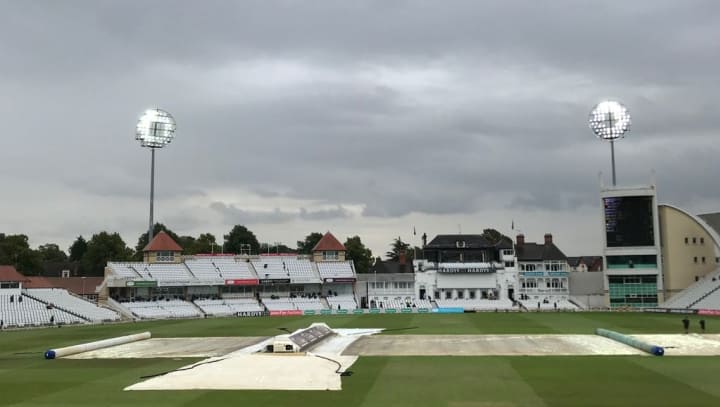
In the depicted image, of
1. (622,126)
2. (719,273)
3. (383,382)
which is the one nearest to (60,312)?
(383,382)

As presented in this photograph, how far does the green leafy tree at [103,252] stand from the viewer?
10381cm

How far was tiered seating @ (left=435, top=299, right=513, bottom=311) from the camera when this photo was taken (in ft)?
251

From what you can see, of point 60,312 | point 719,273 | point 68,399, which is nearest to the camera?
point 68,399

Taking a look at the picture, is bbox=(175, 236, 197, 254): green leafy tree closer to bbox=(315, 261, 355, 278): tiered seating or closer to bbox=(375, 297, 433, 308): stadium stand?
bbox=(315, 261, 355, 278): tiered seating

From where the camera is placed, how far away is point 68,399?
20.7 m

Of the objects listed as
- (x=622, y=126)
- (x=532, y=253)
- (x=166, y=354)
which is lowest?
(x=166, y=354)

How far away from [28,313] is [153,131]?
2651 cm

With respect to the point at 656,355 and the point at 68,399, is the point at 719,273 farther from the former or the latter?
the point at 68,399

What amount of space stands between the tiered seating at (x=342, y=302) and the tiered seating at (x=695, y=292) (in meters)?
36.1

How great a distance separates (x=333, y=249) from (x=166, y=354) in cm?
5604

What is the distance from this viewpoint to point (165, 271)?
265ft

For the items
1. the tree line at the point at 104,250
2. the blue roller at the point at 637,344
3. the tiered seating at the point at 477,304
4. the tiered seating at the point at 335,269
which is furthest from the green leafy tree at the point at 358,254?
the blue roller at the point at 637,344

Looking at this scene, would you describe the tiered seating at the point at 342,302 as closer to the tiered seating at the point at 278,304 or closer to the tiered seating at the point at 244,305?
the tiered seating at the point at 278,304

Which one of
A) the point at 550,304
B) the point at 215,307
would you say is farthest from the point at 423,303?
the point at 215,307
